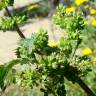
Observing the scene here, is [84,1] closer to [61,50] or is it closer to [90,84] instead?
[90,84]

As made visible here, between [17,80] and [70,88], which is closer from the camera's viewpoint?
[17,80]

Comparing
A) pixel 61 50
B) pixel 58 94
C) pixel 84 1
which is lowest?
pixel 84 1

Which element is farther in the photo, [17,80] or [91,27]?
[91,27]

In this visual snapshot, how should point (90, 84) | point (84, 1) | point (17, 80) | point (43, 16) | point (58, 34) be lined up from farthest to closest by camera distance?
point (43, 16), point (58, 34), point (84, 1), point (90, 84), point (17, 80)

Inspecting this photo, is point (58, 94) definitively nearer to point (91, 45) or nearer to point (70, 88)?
point (70, 88)

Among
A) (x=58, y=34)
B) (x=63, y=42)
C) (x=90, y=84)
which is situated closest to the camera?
(x=63, y=42)

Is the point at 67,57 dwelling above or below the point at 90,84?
above

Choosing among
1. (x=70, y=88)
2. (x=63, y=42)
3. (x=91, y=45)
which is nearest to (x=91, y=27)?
(x=91, y=45)

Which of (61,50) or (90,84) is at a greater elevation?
(61,50)

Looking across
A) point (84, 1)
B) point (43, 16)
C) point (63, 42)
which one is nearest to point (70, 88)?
point (63, 42)
